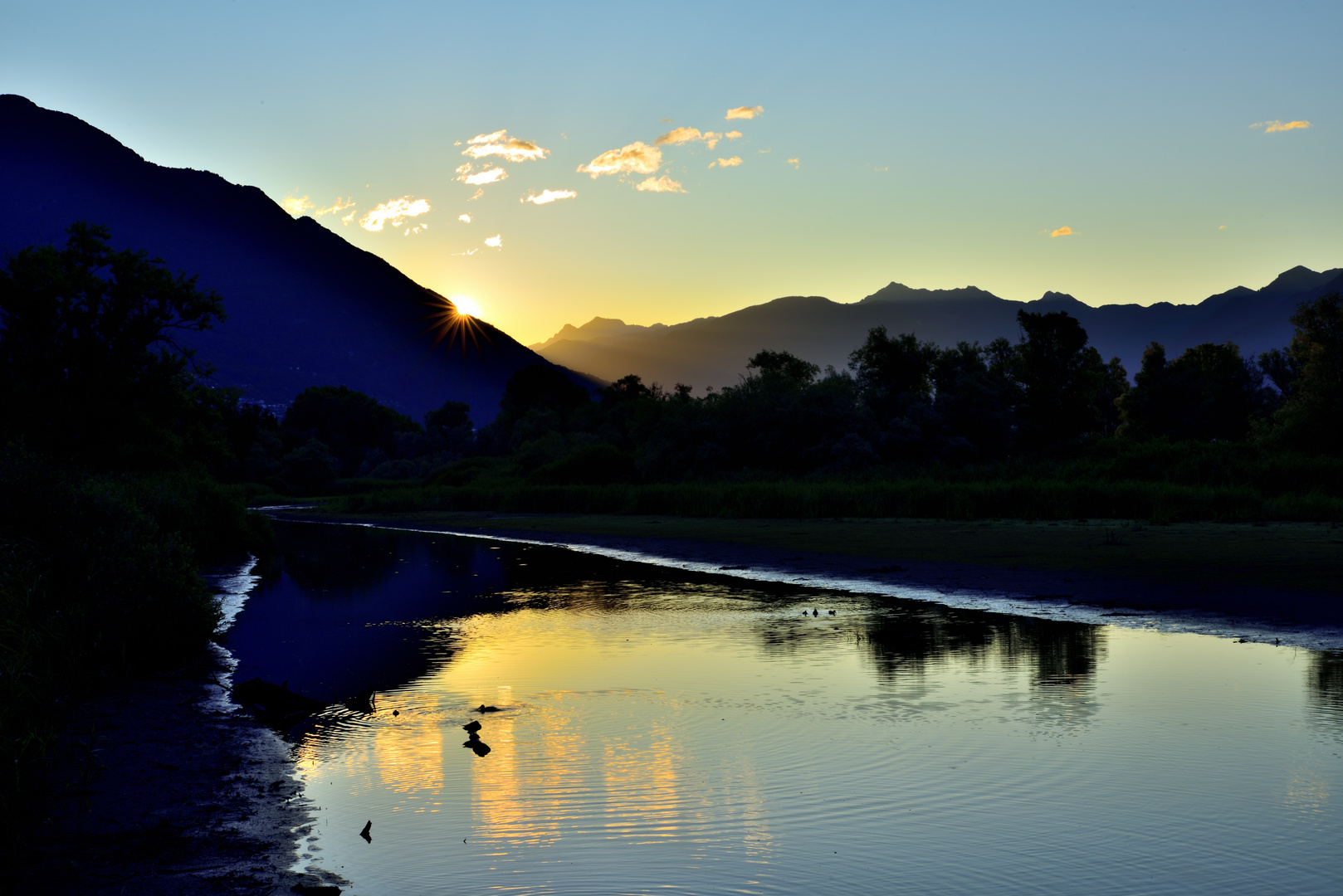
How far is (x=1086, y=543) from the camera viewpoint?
32.1 meters

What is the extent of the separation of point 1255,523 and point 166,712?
115 feet

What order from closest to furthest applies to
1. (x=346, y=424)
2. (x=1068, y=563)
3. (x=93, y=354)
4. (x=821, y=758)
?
(x=821, y=758) < (x=1068, y=563) < (x=93, y=354) < (x=346, y=424)

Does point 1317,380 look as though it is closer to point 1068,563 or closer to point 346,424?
point 1068,563

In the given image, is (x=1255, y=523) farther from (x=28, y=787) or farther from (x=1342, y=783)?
(x=28, y=787)

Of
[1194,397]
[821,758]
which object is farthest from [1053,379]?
[821,758]

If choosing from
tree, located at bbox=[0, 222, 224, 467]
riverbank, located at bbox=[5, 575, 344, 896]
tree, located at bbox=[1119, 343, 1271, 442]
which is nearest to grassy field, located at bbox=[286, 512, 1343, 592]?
tree, located at bbox=[0, 222, 224, 467]

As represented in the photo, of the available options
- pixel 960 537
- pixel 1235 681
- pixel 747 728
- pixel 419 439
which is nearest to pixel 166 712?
pixel 747 728

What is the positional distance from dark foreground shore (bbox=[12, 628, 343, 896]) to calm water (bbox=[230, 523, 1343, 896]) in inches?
18.5

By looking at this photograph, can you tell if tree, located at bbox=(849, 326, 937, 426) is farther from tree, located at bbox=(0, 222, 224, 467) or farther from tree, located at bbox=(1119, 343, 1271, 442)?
tree, located at bbox=(0, 222, 224, 467)

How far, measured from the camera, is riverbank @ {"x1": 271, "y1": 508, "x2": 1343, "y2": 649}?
20.6 meters

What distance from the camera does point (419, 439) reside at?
15862 centimetres

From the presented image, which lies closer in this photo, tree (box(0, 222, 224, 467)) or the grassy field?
the grassy field

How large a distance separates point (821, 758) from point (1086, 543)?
23443 millimetres

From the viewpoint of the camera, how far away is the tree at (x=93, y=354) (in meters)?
38.8
